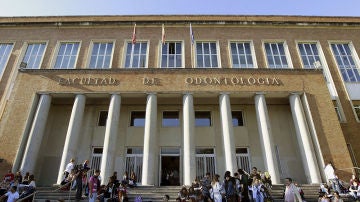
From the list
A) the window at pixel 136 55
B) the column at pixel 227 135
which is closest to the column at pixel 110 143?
the window at pixel 136 55

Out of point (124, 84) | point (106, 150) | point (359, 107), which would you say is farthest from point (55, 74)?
point (359, 107)

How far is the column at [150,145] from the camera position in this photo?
52.1 feet

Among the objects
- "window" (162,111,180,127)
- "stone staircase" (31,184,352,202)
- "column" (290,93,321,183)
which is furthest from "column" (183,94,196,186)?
"column" (290,93,321,183)

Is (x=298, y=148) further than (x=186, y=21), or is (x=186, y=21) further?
(x=186, y=21)

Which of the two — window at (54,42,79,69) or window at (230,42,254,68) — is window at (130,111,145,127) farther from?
window at (230,42,254,68)

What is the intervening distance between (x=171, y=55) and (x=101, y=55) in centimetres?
585

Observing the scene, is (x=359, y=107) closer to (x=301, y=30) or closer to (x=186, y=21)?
(x=301, y=30)

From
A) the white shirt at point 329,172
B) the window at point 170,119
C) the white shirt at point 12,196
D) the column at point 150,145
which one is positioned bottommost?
the white shirt at point 12,196

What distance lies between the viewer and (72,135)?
16.9 metres

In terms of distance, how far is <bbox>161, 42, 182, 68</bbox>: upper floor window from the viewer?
72.3 feet

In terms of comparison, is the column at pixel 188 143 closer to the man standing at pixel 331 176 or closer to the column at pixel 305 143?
the column at pixel 305 143

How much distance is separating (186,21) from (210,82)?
778cm

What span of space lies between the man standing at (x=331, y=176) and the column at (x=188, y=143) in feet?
24.3

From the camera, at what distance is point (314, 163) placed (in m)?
16.3
